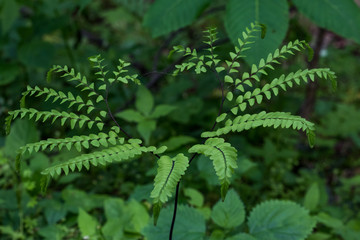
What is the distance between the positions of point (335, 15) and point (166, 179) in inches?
50.7

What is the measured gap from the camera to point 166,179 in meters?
0.91

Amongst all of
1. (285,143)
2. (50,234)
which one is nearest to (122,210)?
(50,234)

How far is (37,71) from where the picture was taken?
352 cm

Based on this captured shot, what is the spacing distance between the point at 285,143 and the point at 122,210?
152 cm

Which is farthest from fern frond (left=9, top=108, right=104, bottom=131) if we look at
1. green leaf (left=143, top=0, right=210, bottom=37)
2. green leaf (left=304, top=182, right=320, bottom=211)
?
green leaf (left=304, top=182, right=320, bottom=211)

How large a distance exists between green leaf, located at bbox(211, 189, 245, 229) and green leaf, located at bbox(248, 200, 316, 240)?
7cm

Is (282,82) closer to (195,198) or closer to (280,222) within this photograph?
(280,222)

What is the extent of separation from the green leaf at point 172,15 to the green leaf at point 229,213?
33.7 inches

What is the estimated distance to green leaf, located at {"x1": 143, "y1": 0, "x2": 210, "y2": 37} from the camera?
1.81m

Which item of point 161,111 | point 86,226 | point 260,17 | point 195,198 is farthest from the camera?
point 161,111

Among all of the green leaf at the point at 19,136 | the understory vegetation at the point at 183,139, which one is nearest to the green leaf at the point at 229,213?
the understory vegetation at the point at 183,139

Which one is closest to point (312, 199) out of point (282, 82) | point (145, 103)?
point (145, 103)

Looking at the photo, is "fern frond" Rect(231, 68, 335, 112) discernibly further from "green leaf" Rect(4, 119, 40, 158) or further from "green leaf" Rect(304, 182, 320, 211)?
"green leaf" Rect(4, 119, 40, 158)

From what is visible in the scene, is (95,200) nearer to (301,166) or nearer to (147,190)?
(147,190)
